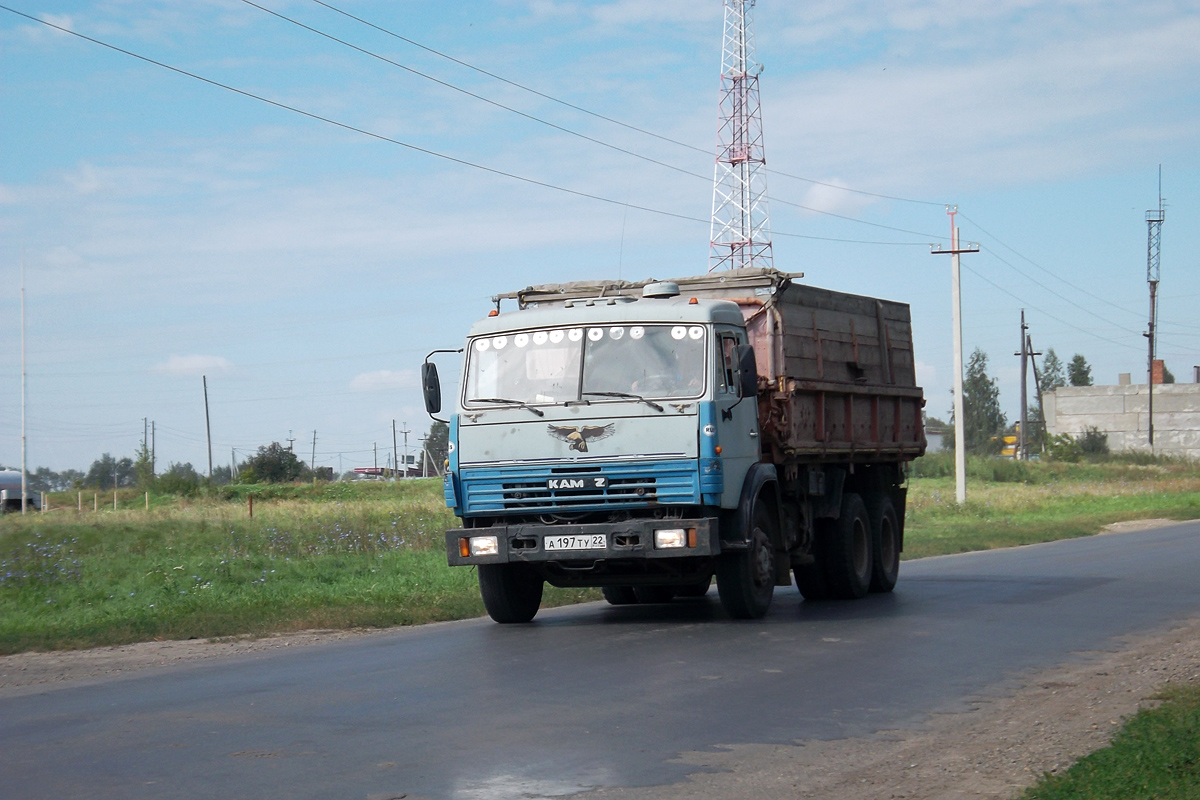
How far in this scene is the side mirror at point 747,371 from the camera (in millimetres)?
11539

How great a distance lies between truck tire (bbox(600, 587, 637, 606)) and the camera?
48.3ft

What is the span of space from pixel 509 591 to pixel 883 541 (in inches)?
220

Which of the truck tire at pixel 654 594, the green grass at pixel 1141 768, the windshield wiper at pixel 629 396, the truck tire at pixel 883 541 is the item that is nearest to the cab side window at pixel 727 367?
the windshield wiper at pixel 629 396

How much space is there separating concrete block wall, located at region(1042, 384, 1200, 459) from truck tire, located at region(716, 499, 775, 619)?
3608 inches

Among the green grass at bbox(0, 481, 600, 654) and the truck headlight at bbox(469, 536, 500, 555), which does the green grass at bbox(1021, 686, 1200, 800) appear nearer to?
the truck headlight at bbox(469, 536, 500, 555)

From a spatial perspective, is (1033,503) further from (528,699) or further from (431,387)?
(528,699)

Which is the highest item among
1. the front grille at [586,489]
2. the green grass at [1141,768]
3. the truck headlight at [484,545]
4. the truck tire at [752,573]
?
the front grille at [586,489]

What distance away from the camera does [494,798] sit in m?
5.52

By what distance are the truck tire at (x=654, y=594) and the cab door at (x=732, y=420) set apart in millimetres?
2975

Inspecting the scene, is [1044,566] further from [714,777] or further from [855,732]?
[714,777]

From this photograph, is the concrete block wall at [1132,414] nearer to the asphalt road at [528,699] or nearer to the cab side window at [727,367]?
the asphalt road at [528,699]

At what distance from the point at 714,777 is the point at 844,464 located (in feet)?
30.4

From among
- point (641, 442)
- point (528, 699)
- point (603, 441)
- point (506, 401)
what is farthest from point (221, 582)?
point (528, 699)

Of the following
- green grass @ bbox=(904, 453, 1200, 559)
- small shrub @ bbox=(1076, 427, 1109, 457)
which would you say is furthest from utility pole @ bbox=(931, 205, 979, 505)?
small shrub @ bbox=(1076, 427, 1109, 457)
